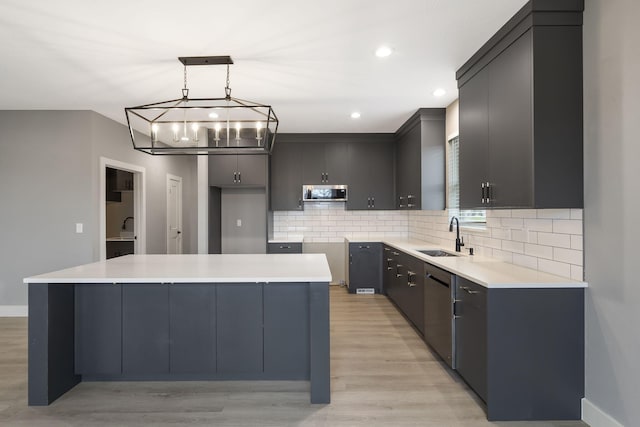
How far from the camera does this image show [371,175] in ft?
19.8

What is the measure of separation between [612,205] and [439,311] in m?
1.51

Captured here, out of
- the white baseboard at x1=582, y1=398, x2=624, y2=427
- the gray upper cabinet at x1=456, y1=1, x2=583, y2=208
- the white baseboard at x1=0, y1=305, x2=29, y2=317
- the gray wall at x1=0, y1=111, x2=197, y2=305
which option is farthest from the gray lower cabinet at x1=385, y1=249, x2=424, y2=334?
the white baseboard at x1=0, y1=305, x2=29, y2=317

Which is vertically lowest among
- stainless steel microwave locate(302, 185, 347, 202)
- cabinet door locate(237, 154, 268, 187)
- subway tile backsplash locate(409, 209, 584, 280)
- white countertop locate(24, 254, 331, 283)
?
white countertop locate(24, 254, 331, 283)

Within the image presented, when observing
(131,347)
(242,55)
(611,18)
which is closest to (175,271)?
(131,347)

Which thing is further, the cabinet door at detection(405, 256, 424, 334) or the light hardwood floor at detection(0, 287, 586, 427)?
the cabinet door at detection(405, 256, 424, 334)

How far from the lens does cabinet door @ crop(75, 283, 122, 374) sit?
268 cm

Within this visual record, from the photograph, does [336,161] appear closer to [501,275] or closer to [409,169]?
[409,169]

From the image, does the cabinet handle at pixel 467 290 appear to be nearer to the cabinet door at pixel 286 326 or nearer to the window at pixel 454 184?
the cabinet door at pixel 286 326

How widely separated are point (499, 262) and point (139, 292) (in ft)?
9.68

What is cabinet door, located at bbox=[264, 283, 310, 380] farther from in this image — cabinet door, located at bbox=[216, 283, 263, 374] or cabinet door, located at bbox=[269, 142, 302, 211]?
cabinet door, located at bbox=[269, 142, 302, 211]

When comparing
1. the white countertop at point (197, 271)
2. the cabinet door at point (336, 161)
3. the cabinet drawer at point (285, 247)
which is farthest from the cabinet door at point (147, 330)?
the cabinet door at point (336, 161)

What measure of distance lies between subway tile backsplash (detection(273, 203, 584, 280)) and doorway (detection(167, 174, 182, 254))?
223cm

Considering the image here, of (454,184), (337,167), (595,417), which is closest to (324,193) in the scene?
(337,167)

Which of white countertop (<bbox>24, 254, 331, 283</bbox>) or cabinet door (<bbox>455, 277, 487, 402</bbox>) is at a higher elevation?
white countertop (<bbox>24, 254, 331, 283</bbox>)
